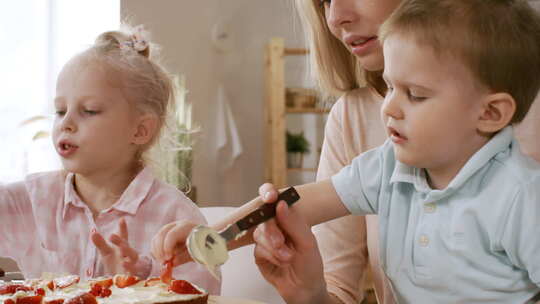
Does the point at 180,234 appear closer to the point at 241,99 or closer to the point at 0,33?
the point at 0,33

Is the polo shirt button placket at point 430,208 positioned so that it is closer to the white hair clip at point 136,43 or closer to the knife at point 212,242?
the knife at point 212,242

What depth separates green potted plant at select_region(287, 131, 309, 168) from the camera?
16.3 feet

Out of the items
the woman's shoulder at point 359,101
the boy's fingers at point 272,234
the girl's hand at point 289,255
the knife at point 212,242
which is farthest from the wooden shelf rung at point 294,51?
the knife at point 212,242

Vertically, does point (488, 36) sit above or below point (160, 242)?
above

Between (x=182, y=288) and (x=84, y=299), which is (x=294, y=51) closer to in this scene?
(x=182, y=288)

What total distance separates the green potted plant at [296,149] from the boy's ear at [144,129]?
11.3 ft

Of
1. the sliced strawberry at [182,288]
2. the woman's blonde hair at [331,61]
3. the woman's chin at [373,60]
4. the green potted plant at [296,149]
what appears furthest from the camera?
the green potted plant at [296,149]

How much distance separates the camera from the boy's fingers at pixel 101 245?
1212mm

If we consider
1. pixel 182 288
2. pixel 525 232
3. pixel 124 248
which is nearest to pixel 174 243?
pixel 182 288

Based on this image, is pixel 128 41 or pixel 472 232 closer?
pixel 472 232

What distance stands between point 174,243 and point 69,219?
58cm

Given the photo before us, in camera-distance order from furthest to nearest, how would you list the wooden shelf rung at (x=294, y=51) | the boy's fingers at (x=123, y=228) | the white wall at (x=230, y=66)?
1. the wooden shelf rung at (x=294, y=51)
2. the white wall at (x=230, y=66)
3. the boy's fingers at (x=123, y=228)

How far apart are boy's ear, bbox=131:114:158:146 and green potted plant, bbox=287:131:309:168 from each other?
11.3 ft

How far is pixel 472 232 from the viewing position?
983 millimetres
